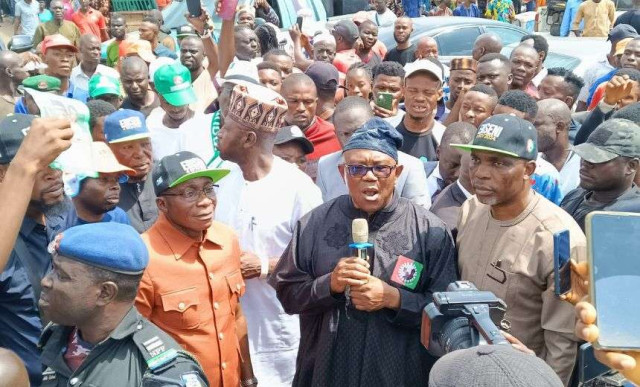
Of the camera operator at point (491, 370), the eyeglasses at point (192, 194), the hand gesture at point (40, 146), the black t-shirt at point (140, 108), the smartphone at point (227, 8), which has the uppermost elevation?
the hand gesture at point (40, 146)

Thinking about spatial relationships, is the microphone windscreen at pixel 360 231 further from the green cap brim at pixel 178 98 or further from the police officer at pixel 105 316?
the green cap brim at pixel 178 98

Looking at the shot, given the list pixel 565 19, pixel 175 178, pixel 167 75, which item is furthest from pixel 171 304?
pixel 565 19

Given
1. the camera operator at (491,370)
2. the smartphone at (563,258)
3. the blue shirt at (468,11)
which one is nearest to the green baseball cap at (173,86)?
the smartphone at (563,258)

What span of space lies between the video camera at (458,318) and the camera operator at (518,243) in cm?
75

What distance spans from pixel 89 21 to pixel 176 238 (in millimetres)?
11644

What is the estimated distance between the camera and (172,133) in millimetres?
6074

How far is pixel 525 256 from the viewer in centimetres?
334

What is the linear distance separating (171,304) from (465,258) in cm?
131

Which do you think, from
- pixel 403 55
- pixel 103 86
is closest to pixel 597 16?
pixel 403 55

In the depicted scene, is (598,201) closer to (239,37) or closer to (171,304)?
(171,304)

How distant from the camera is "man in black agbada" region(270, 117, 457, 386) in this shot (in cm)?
340

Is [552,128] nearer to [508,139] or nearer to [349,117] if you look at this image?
[349,117]

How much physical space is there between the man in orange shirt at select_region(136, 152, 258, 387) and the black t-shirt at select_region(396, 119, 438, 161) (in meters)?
2.49

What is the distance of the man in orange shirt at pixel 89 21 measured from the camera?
46.0 ft
